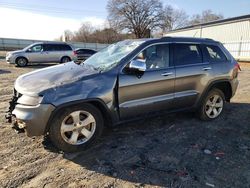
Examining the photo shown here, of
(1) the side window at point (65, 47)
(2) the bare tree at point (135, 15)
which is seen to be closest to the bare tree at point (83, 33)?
(2) the bare tree at point (135, 15)

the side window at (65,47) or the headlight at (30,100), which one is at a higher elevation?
the side window at (65,47)

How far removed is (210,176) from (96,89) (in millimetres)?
2046

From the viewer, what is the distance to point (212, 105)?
5.42 m

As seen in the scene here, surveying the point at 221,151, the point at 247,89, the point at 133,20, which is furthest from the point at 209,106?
the point at 133,20

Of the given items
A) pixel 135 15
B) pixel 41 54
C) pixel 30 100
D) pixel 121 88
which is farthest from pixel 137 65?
pixel 135 15

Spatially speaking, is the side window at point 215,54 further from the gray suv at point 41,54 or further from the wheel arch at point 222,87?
the gray suv at point 41,54

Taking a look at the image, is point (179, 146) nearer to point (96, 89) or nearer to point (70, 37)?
point (96, 89)

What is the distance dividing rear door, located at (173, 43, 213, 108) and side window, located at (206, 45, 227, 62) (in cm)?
21

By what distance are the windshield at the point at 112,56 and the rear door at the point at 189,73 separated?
90 centimetres

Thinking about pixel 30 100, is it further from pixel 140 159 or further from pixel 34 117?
pixel 140 159

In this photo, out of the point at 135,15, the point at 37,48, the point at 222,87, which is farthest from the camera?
the point at 135,15

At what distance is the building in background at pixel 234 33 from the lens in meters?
25.3

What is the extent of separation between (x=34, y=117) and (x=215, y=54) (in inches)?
156

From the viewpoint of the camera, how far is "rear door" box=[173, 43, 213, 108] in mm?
4750
